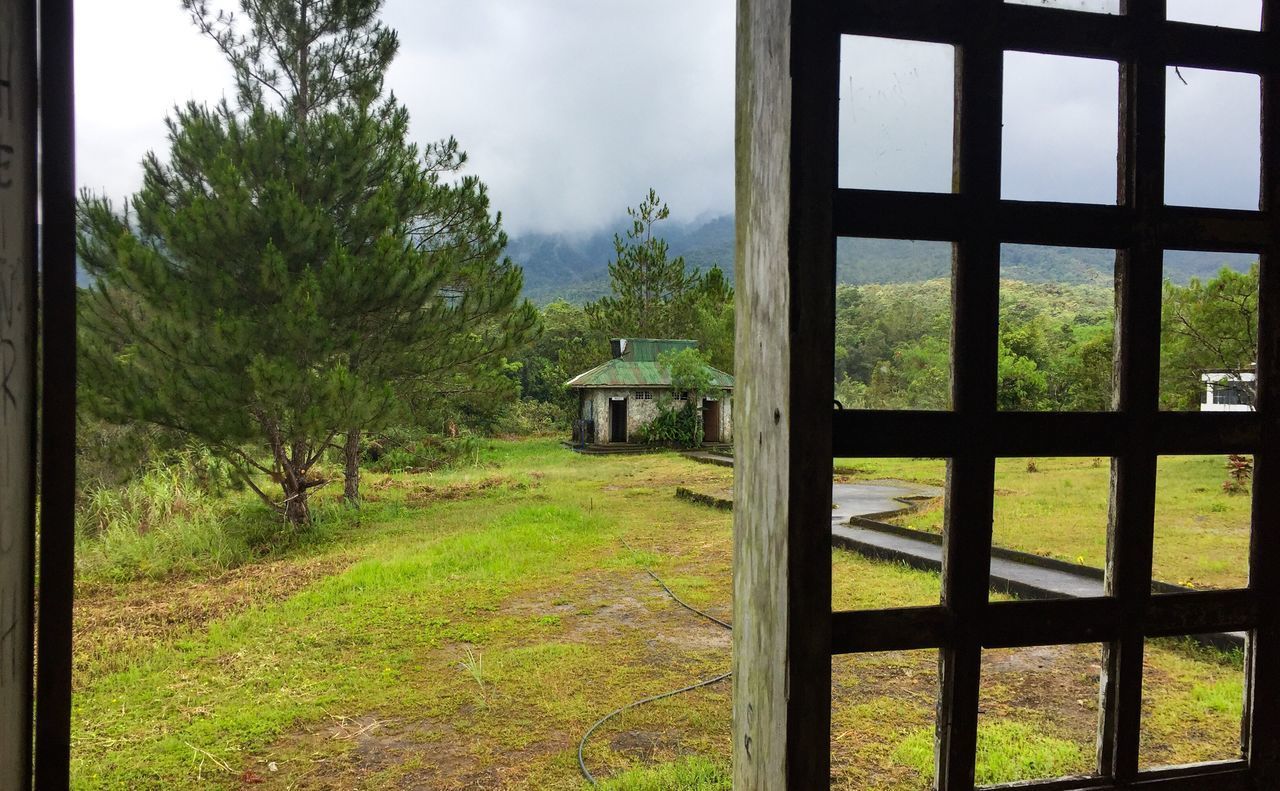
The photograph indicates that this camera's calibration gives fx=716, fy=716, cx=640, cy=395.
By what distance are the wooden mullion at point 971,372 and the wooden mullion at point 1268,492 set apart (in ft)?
1.71

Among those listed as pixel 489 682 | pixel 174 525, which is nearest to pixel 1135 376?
pixel 489 682

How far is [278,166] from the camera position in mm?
8727

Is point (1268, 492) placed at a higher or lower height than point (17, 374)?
lower

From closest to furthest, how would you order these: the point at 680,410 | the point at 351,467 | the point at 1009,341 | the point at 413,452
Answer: the point at 1009,341 → the point at 351,467 → the point at 413,452 → the point at 680,410

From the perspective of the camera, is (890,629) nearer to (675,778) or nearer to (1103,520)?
(675,778)

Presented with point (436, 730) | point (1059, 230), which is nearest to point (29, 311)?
point (1059, 230)

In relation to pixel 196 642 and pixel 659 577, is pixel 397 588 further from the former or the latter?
pixel 659 577

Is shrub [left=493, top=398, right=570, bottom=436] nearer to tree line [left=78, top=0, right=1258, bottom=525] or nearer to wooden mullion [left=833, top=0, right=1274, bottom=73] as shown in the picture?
tree line [left=78, top=0, right=1258, bottom=525]

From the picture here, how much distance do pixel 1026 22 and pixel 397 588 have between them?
20.5 feet

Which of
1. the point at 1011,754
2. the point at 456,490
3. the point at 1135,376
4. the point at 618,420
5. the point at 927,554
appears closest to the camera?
the point at 1135,376

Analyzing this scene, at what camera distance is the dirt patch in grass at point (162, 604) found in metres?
4.79

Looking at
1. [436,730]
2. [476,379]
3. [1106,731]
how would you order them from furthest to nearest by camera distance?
1. [476,379]
2. [436,730]
3. [1106,731]

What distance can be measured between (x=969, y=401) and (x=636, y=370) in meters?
22.0

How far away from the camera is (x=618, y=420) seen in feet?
74.7
